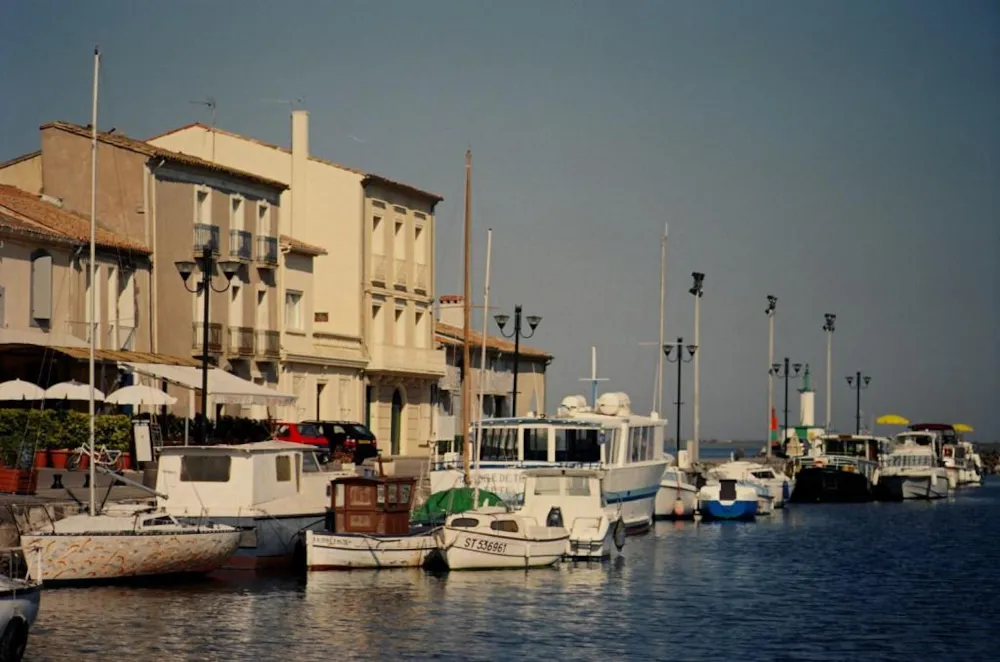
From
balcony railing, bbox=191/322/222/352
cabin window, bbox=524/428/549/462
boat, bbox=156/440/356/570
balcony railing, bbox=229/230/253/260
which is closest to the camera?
boat, bbox=156/440/356/570

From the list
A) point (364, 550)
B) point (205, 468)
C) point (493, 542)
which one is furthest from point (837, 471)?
point (205, 468)

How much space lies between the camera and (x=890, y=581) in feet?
127

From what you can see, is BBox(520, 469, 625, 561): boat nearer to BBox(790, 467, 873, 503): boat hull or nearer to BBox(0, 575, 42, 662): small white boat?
BBox(0, 575, 42, 662): small white boat

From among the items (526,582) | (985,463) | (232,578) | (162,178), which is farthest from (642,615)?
(985,463)

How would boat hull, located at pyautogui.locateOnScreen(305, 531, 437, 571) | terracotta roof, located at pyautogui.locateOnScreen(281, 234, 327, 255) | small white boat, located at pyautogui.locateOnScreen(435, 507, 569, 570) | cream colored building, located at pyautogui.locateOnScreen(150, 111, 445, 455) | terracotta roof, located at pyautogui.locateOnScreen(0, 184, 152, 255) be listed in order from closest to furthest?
1. boat hull, located at pyautogui.locateOnScreen(305, 531, 437, 571)
2. small white boat, located at pyautogui.locateOnScreen(435, 507, 569, 570)
3. terracotta roof, located at pyautogui.locateOnScreen(0, 184, 152, 255)
4. terracotta roof, located at pyautogui.locateOnScreen(281, 234, 327, 255)
5. cream colored building, located at pyautogui.locateOnScreen(150, 111, 445, 455)

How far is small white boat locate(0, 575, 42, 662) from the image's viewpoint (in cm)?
2170

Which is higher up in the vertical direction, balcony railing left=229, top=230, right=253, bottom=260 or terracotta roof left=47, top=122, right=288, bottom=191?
terracotta roof left=47, top=122, right=288, bottom=191

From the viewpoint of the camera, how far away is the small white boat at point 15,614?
21703mm

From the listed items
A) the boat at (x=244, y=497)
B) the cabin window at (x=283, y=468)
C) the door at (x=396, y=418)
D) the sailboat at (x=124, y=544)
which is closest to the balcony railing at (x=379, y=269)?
the door at (x=396, y=418)

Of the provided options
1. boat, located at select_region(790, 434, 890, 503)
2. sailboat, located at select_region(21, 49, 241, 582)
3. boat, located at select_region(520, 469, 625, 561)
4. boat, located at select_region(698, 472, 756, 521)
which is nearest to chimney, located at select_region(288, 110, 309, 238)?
boat, located at select_region(698, 472, 756, 521)

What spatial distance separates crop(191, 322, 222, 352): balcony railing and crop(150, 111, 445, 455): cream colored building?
4553 mm

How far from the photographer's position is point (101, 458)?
1612 inches

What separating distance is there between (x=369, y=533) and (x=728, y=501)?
90.0 ft

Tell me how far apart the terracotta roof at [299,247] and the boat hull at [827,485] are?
24.9 m
